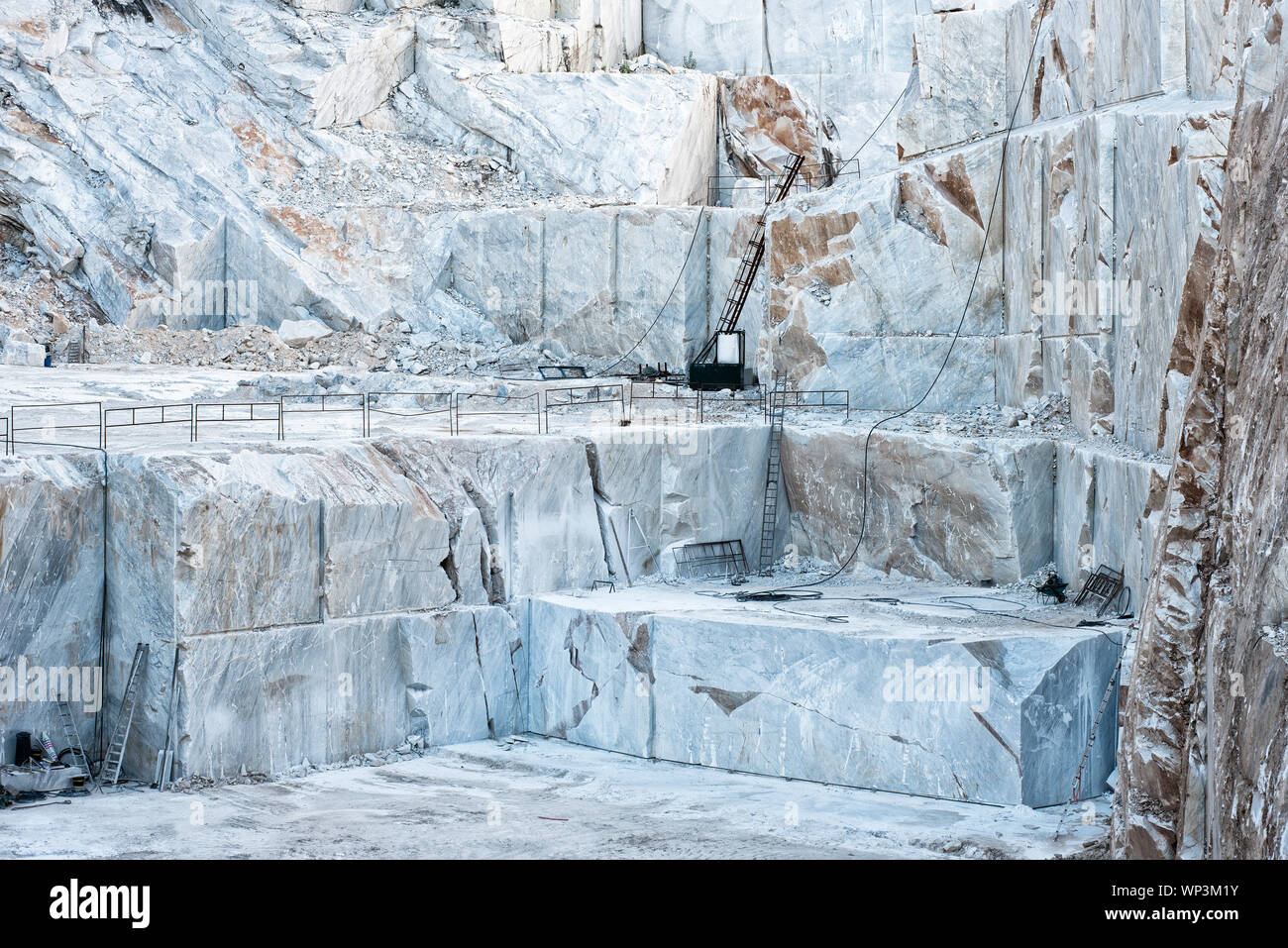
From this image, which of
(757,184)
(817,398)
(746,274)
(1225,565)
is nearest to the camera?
(1225,565)

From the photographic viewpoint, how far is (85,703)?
1669 cm

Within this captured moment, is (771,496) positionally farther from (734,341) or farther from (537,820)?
(537,820)

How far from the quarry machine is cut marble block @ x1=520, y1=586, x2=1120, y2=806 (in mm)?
8474

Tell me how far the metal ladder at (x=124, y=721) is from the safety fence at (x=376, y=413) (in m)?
2.73

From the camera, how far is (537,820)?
15195mm

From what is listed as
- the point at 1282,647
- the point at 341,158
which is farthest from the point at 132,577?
the point at 341,158

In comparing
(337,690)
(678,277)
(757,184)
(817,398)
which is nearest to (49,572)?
(337,690)

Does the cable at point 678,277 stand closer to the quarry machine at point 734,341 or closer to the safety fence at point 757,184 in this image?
the quarry machine at point 734,341

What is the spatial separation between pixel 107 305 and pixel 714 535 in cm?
Answer: 1627

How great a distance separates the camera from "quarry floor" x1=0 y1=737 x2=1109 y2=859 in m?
14.0

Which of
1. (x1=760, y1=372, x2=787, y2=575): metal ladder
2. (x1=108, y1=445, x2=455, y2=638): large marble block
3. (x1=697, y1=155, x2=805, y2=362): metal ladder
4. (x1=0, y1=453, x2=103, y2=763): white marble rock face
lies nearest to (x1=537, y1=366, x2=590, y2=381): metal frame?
(x1=697, y1=155, x2=805, y2=362): metal ladder

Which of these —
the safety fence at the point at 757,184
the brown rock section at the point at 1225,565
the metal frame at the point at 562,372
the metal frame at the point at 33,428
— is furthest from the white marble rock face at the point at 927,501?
the safety fence at the point at 757,184

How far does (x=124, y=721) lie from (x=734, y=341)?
15.3 meters
